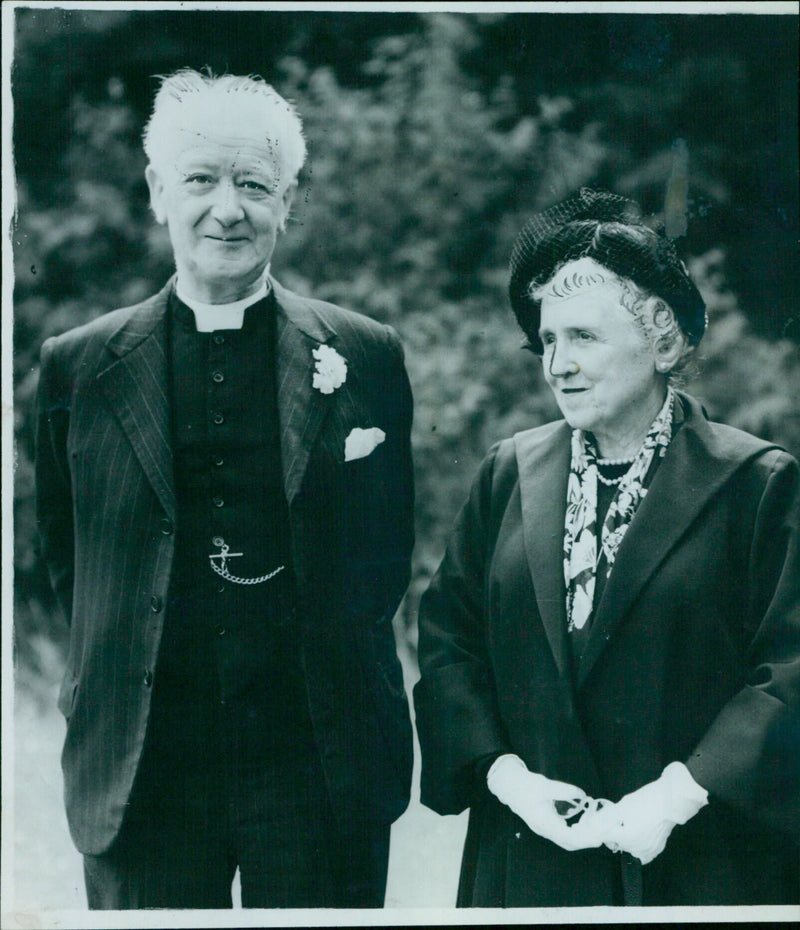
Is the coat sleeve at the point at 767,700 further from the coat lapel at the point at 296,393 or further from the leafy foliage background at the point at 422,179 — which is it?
the coat lapel at the point at 296,393

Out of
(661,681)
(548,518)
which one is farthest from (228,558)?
(661,681)

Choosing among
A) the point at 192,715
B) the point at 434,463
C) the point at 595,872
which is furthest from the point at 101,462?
the point at 595,872

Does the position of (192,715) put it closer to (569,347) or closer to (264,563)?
(264,563)

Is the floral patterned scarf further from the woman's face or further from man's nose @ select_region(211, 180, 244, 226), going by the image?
man's nose @ select_region(211, 180, 244, 226)

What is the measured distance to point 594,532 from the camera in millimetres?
3107

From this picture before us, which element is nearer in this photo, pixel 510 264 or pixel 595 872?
pixel 595 872

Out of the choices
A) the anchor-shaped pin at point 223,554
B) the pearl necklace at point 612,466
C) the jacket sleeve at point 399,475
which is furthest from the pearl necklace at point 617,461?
the anchor-shaped pin at point 223,554

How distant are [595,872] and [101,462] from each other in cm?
173

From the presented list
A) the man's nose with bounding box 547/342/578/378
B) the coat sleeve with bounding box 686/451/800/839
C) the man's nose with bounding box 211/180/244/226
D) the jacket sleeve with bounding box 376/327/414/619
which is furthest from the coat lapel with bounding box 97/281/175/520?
the coat sleeve with bounding box 686/451/800/839

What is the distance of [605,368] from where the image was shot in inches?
124

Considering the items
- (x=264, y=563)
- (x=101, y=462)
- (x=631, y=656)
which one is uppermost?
(x=101, y=462)

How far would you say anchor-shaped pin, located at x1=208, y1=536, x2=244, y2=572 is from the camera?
3.03m

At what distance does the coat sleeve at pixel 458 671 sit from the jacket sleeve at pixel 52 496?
1.01 m

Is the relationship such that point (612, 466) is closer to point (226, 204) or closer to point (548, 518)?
point (548, 518)
